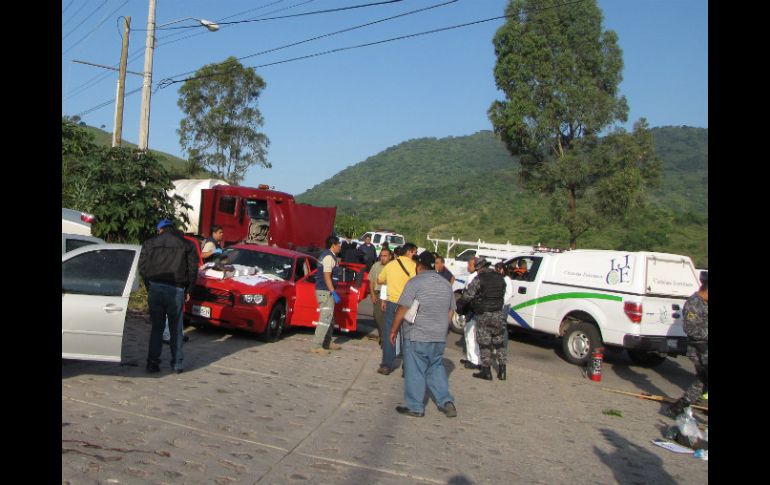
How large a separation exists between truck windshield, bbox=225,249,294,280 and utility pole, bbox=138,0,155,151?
636cm

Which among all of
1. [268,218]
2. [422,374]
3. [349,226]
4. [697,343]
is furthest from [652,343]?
[349,226]

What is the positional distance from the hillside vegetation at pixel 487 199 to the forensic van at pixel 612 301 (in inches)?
469

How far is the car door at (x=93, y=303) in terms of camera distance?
711 centimetres

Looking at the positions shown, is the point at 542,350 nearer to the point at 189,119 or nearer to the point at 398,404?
the point at 398,404

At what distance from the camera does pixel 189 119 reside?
133 ft

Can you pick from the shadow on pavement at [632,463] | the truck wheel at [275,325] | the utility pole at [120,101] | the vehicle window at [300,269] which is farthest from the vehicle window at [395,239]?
the shadow on pavement at [632,463]

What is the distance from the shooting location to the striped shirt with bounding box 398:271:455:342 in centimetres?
794

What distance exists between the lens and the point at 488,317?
35.2 ft

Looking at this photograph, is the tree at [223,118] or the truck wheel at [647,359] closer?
the truck wheel at [647,359]

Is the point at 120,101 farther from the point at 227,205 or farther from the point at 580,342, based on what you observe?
the point at 580,342

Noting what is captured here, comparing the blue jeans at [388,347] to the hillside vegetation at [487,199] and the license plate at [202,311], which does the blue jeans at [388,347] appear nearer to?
the license plate at [202,311]

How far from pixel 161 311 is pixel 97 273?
1.03 meters
